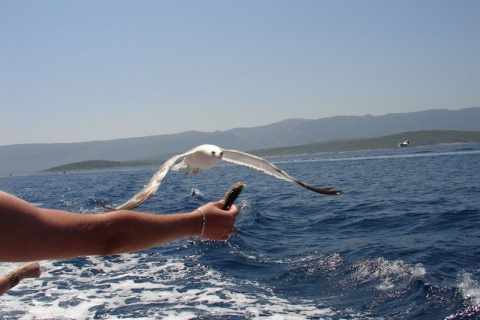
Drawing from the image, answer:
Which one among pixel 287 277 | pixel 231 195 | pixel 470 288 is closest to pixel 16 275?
pixel 231 195

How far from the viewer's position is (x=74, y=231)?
6.36 feet

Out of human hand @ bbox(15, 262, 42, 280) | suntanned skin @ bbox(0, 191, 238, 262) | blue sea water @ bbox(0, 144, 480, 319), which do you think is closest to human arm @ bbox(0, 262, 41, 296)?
human hand @ bbox(15, 262, 42, 280)

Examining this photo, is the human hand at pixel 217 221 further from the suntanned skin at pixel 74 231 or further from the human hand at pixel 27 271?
the human hand at pixel 27 271

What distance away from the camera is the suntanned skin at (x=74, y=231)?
1.78m

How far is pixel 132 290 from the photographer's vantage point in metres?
9.28

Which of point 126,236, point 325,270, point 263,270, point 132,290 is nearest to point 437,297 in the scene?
point 325,270

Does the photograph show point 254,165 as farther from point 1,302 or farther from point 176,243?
point 176,243

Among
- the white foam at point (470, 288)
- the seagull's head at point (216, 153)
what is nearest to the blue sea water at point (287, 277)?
the white foam at point (470, 288)

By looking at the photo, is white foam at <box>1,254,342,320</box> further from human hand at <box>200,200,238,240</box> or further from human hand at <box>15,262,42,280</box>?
human hand at <box>200,200,238,240</box>

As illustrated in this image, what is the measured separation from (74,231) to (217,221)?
77 cm

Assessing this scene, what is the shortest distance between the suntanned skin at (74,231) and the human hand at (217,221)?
0.06 m

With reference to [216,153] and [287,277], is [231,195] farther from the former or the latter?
[287,277]

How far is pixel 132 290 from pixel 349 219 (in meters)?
9.61

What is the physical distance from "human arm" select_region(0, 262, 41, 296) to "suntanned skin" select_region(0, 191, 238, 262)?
7.88 ft
